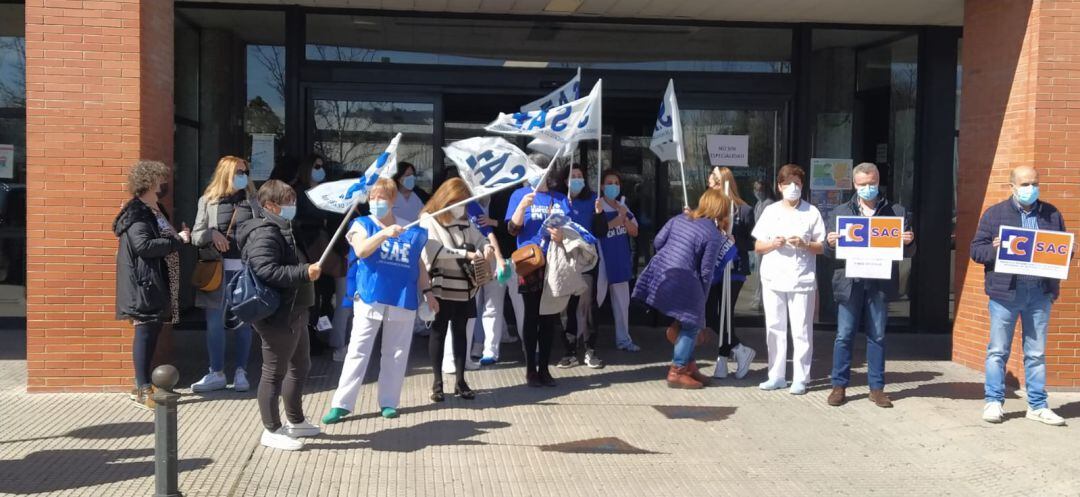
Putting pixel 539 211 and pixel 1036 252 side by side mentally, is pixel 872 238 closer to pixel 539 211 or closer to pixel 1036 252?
pixel 1036 252

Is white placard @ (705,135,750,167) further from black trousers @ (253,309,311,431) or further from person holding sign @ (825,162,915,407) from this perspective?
black trousers @ (253,309,311,431)

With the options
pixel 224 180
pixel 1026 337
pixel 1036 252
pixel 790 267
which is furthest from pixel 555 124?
pixel 1026 337

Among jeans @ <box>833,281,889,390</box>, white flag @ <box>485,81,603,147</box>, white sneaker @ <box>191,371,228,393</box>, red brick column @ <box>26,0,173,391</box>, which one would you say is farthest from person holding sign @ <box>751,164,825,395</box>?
red brick column @ <box>26,0,173,391</box>

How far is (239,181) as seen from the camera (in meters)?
7.82

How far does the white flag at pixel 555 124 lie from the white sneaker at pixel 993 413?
3.66 meters

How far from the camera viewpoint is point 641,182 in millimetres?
11750

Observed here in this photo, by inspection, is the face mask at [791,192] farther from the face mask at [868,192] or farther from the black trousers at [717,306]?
the black trousers at [717,306]

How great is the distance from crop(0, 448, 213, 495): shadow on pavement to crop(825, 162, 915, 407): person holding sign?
4818 millimetres

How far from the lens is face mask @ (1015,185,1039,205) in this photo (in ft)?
24.3

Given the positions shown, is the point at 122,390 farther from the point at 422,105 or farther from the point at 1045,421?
the point at 1045,421

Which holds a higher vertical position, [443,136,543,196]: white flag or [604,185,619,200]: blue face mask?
[443,136,543,196]: white flag

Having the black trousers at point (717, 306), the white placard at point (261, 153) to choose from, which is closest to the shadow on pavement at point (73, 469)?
the black trousers at point (717, 306)

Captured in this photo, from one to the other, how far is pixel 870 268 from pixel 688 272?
55.9 inches

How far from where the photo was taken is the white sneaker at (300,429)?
22.0 ft
